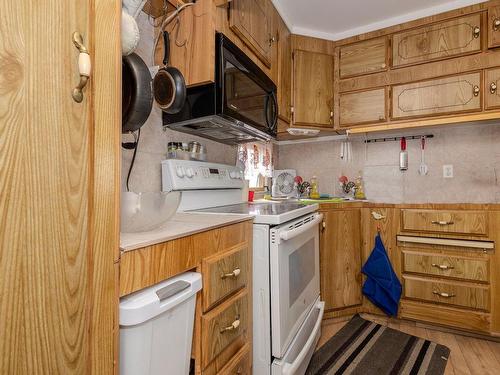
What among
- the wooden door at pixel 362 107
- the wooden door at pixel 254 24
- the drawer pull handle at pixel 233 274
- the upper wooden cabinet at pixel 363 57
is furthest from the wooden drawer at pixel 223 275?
the upper wooden cabinet at pixel 363 57

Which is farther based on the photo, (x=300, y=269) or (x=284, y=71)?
(x=284, y=71)

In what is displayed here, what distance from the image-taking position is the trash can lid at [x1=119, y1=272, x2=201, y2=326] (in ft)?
1.94

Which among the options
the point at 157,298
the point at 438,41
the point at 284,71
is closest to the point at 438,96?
the point at 438,41

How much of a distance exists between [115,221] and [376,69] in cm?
224

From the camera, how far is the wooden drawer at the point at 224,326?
0.83m

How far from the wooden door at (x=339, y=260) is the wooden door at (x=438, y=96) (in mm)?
879

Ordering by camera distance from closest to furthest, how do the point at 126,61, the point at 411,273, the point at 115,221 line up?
the point at 115,221 → the point at 126,61 → the point at 411,273

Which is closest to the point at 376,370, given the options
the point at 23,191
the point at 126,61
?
the point at 23,191

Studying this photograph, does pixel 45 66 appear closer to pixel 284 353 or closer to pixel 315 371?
pixel 284 353

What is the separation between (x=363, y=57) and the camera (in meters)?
2.20

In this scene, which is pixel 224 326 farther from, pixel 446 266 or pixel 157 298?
pixel 446 266

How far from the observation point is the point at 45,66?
44 centimetres

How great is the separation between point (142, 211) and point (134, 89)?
0.47 metres

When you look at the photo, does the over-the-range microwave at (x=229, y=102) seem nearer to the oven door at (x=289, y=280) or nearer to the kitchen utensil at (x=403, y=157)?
the oven door at (x=289, y=280)
